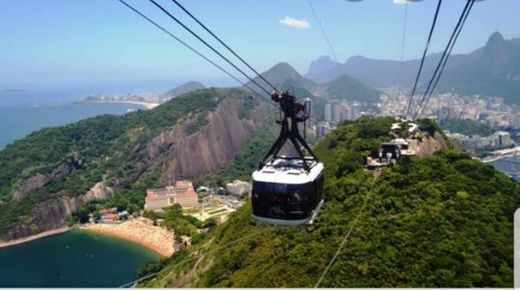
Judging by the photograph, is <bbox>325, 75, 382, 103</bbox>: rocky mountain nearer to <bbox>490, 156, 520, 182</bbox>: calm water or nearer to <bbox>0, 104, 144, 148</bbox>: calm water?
<bbox>0, 104, 144, 148</bbox>: calm water

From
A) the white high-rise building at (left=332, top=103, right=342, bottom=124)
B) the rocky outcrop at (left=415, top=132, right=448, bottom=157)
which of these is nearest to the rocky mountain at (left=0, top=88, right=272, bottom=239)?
the white high-rise building at (left=332, top=103, right=342, bottom=124)

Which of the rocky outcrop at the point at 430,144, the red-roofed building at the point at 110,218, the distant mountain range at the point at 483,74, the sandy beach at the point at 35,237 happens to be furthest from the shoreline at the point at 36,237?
the distant mountain range at the point at 483,74

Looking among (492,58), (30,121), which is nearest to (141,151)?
(30,121)

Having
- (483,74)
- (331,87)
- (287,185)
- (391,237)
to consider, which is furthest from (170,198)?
(483,74)

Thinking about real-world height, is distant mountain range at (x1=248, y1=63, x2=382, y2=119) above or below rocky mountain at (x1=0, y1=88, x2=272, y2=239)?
above

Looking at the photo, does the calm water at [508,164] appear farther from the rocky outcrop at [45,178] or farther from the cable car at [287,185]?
the cable car at [287,185]

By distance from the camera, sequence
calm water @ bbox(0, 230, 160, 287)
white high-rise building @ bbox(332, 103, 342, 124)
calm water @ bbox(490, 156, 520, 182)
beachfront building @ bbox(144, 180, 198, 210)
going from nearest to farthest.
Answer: calm water @ bbox(0, 230, 160, 287)
beachfront building @ bbox(144, 180, 198, 210)
calm water @ bbox(490, 156, 520, 182)
white high-rise building @ bbox(332, 103, 342, 124)
